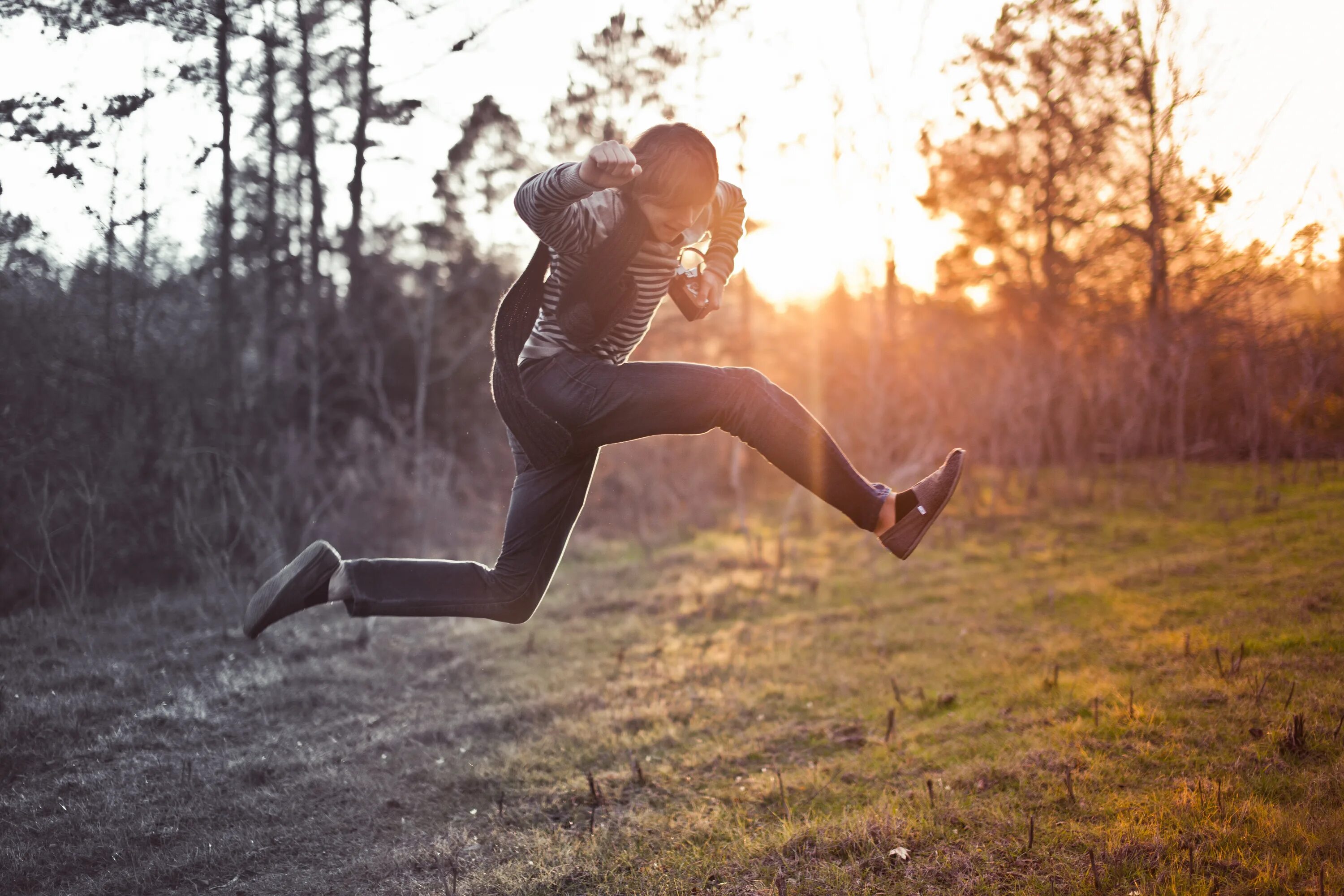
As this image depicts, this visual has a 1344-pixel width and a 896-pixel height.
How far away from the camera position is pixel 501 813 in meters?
3.96

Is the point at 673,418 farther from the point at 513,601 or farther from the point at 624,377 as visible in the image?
the point at 513,601

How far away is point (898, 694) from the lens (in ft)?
16.7

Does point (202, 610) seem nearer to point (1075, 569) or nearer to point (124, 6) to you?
point (124, 6)

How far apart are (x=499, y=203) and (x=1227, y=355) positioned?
11.3 metres

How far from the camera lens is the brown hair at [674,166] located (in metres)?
2.86

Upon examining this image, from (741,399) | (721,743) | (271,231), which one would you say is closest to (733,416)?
(741,399)

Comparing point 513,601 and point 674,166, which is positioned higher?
point 674,166

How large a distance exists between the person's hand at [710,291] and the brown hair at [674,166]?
0.39 metres

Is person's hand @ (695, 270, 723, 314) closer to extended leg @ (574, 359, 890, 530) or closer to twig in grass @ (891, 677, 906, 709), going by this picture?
extended leg @ (574, 359, 890, 530)

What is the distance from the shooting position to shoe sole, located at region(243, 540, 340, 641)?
3.48m

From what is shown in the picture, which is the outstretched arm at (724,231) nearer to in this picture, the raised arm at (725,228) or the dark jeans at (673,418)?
the raised arm at (725,228)

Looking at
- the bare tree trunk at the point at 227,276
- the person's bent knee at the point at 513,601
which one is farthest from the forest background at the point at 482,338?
the person's bent knee at the point at 513,601

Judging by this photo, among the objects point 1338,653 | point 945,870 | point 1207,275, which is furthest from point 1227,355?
point 945,870

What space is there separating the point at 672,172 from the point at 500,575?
1.66 metres
